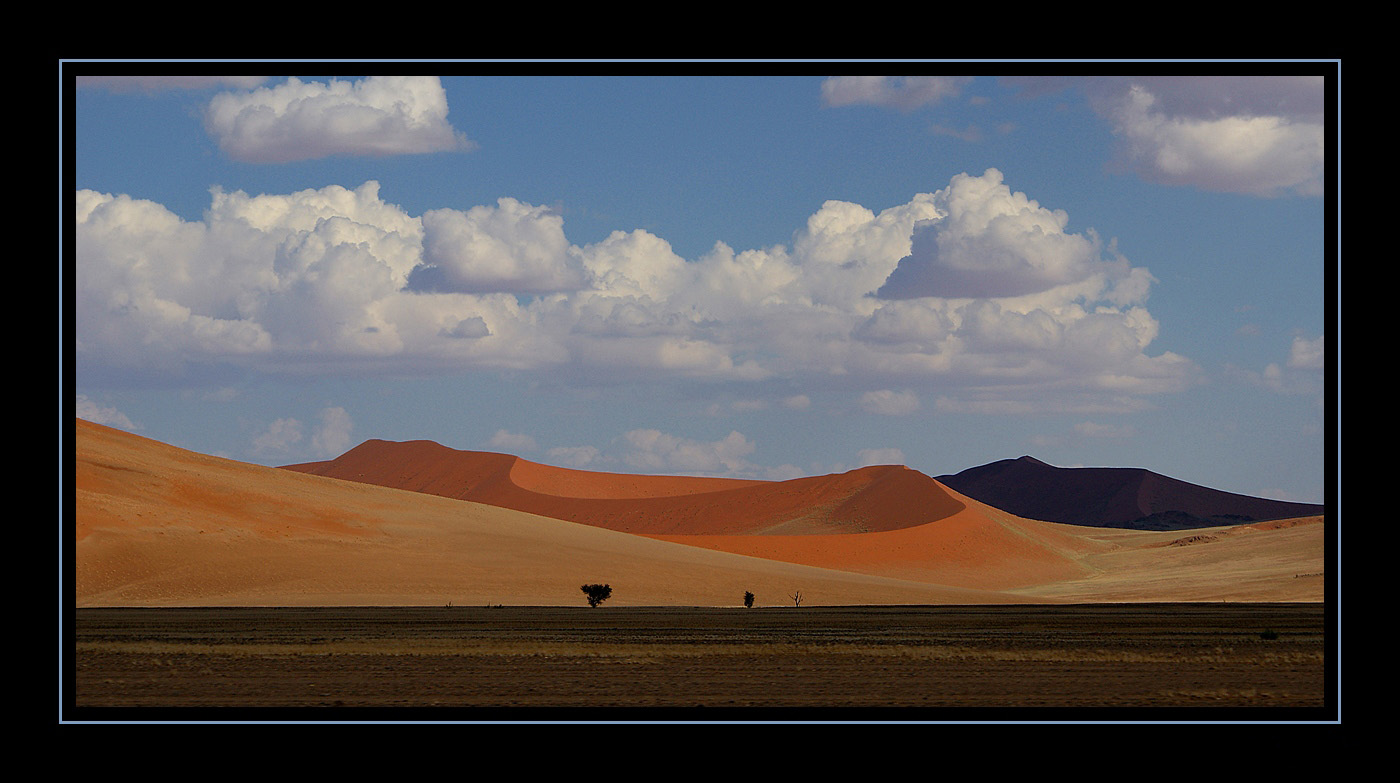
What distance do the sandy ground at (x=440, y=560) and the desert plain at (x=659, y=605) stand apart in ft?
0.82

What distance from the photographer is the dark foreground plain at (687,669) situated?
2031 centimetres

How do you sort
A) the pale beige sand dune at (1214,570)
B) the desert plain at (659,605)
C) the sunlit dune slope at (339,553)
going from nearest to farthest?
the desert plain at (659,605)
the sunlit dune slope at (339,553)
the pale beige sand dune at (1214,570)

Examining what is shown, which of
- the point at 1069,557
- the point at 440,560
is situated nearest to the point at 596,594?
the point at 440,560

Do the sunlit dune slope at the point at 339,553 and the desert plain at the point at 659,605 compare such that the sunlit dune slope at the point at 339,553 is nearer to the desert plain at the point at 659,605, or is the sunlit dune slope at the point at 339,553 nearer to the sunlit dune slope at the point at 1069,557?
the desert plain at the point at 659,605

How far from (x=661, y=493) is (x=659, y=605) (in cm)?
9792

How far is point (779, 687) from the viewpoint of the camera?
24.2 metres

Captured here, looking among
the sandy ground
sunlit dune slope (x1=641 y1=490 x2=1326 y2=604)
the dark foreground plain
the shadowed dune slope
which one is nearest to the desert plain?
the dark foreground plain

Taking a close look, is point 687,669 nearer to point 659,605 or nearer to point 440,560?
point 659,605

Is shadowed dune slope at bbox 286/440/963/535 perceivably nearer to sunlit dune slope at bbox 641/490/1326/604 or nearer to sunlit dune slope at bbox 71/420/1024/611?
sunlit dune slope at bbox 641/490/1326/604

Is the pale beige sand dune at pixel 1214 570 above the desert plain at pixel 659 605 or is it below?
below

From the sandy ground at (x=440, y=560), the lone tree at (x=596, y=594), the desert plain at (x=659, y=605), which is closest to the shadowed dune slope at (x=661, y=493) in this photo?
the desert plain at (x=659, y=605)

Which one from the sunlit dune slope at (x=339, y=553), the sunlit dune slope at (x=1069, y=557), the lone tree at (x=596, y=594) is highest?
the sunlit dune slope at (x=339, y=553)

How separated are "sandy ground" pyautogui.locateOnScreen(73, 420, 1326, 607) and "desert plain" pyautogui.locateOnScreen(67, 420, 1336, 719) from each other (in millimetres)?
251
